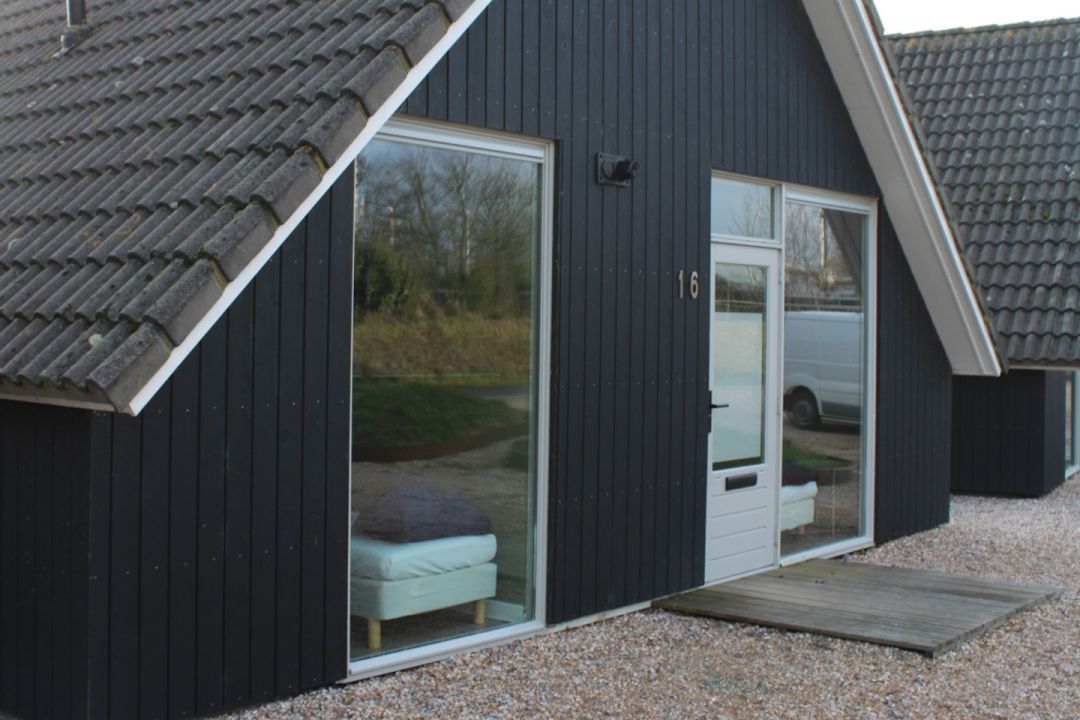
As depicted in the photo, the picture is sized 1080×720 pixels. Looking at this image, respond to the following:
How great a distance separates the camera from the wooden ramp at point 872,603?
24.7 ft

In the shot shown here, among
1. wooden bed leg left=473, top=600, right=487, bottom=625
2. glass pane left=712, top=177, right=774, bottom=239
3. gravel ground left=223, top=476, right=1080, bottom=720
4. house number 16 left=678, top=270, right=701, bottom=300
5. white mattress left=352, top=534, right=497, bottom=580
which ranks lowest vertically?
gravel ground left=223, top=476, right=1080, bottom=720

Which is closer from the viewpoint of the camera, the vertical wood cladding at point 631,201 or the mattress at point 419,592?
the mattress at point 419,592

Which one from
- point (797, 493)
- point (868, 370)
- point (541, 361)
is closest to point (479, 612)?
point (541, 361)

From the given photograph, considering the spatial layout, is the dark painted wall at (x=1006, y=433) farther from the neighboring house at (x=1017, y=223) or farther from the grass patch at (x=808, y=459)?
the grass patch at (x=808, y=459)

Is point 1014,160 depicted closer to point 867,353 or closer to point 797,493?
point 867,353

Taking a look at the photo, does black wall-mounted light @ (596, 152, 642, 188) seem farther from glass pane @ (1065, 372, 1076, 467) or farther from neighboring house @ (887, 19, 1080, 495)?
glass pane @ (1065, 372, 1076, 467)

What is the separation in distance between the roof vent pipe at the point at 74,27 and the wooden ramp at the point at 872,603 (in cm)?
496

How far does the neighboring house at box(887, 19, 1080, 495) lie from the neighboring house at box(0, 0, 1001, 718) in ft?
11.7

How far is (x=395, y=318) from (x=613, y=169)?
6.44ft

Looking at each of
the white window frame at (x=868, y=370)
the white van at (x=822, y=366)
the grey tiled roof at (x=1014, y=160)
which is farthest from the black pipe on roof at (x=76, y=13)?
the grey tiled roof at (x=1014, y=160)

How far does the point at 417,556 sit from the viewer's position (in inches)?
260

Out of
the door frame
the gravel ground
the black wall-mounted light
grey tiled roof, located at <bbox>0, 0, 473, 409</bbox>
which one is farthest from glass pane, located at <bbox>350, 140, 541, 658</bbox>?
the door frame

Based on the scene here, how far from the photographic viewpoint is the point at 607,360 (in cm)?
774

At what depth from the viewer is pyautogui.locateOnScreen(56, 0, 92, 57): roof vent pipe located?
25.2 ft
